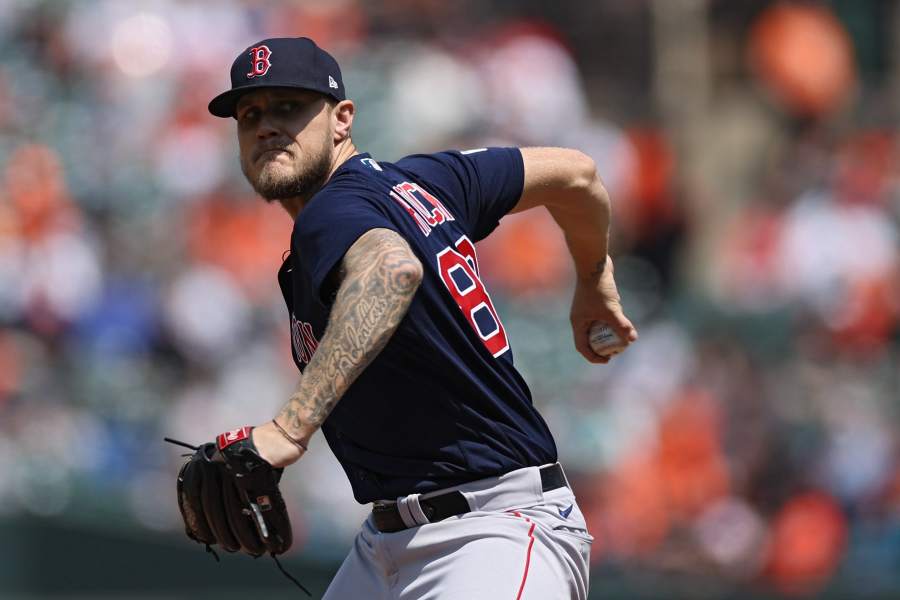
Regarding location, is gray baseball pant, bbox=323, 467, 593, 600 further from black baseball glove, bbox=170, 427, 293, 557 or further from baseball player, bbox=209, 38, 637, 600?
black baseball glove, bbox=170, 427, 293, 557

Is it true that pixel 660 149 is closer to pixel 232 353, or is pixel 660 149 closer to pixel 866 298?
pixel 866 298

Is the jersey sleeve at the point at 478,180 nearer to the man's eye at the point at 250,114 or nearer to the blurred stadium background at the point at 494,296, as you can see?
the man's eye at the point at 250,114

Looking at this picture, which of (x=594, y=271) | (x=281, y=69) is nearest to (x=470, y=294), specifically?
(x=281, y=69)

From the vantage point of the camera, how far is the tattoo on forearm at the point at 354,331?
3035 millimetres

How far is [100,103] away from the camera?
9.84 metres

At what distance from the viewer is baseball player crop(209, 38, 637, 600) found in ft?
11.2

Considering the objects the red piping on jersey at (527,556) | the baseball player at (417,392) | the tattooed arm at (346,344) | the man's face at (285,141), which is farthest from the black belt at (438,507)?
the man's face at (285,141)

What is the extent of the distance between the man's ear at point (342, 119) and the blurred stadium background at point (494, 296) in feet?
14.1

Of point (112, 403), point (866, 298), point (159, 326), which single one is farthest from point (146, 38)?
point (866, 298)

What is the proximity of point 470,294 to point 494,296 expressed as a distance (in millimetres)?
5702

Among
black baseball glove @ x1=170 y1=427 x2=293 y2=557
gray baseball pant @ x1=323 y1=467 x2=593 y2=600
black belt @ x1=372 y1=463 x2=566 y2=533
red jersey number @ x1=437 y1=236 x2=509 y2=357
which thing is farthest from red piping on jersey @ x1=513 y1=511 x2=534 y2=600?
black baseball glove @ x1=170 y1=427 x2=293 y2=557

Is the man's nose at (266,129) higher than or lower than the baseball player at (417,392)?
higher

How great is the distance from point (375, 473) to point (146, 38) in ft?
23.5

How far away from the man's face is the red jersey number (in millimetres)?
390
